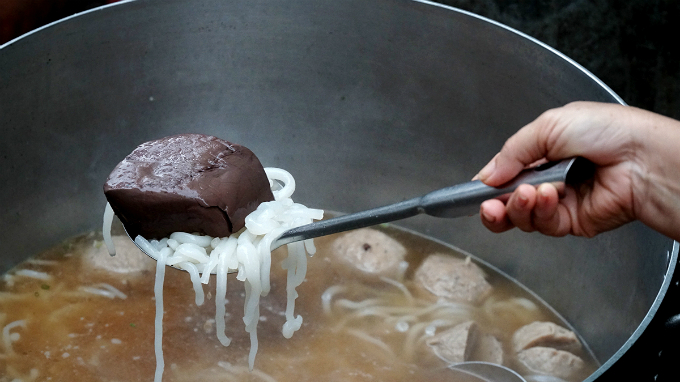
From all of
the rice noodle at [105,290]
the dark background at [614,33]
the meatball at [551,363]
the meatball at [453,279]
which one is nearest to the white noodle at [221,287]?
the rice noodle at [105,290]

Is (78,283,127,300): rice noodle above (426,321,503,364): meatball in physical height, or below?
above

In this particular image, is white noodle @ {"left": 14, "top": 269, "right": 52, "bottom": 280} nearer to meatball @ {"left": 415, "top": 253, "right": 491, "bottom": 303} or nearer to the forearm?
meatball @ {"left": 415, "top": 253, "right": 491, "bottom": 303}

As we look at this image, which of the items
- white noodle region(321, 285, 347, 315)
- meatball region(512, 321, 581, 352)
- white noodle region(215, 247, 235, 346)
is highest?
white noodle region(215, 247, 235, 346)

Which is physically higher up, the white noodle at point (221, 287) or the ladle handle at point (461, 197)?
the ladle handle at point (461, 197)

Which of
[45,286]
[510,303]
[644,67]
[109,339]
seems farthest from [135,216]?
[644,67]

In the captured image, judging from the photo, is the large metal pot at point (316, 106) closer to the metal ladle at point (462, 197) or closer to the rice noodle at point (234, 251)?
the metal ladle at point (462, 197)

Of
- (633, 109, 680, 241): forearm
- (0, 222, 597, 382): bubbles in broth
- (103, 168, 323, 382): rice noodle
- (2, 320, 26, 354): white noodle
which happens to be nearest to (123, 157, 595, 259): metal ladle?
(633, 109, 680, 241): forearm

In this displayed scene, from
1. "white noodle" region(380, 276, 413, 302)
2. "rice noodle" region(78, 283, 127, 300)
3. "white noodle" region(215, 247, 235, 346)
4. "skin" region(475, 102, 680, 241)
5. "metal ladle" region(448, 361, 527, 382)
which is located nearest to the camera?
"skin" region(475, 102, 680, 241)
